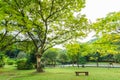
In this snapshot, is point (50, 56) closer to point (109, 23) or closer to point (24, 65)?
point (24, 65)

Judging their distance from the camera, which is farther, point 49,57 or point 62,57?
point 62,57

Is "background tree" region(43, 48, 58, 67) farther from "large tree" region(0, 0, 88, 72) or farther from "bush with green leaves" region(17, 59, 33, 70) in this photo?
"large tree" region(0, 0, 88, 72)

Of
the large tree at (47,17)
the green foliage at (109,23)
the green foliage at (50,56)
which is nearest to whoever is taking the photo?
the green foliage at (109,23)

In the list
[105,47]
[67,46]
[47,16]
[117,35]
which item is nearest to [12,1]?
[47,16]

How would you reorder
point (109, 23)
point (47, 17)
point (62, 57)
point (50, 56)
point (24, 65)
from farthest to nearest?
1. point (62, 57)
2. point (50, 56)
3. point (24, 65)
4. point (47, 17)
5. point (109, 23)

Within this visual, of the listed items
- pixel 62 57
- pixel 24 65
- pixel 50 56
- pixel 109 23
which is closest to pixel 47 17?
pixel 24 65

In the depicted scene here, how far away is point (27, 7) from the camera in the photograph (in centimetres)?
3119

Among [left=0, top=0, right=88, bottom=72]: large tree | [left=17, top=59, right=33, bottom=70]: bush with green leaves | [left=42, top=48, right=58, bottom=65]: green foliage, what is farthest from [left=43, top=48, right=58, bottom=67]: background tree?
[left=0, top=0, right=88, bottom=72]: large tree

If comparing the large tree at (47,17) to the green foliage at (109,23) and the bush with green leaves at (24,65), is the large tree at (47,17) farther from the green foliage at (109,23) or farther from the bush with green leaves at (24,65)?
the green foliage at (109,23)

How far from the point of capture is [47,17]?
33094 millimetres

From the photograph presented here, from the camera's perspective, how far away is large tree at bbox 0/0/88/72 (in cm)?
3138

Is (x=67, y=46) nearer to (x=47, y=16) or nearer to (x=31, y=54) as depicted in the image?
(x=47, y=16)

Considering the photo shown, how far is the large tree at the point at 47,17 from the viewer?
3138 cm

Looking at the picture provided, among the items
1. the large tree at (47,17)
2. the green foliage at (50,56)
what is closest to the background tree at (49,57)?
the green foliage at (50,56)
